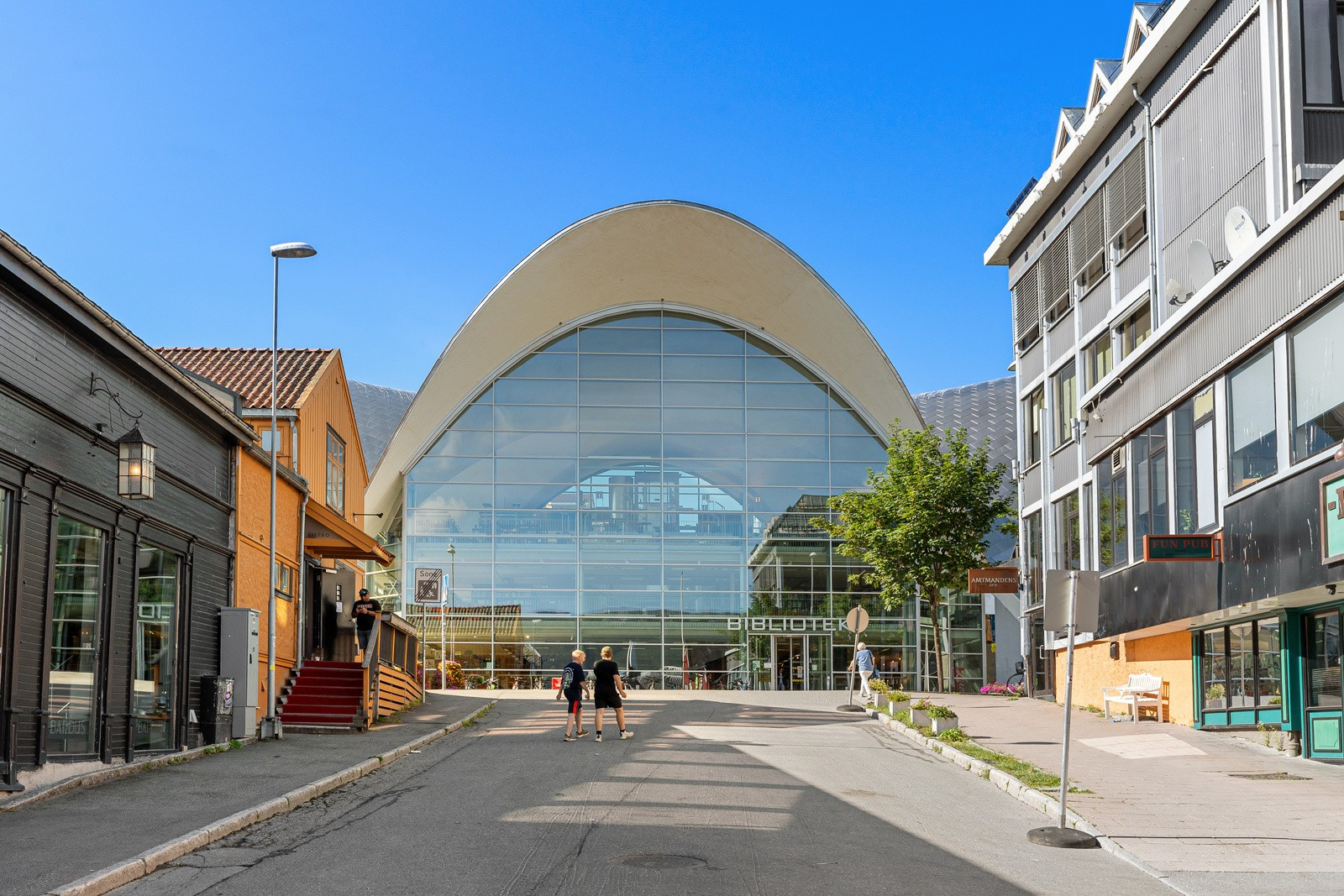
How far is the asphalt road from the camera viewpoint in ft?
31.9

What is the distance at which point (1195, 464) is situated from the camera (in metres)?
20.4

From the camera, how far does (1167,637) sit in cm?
2406

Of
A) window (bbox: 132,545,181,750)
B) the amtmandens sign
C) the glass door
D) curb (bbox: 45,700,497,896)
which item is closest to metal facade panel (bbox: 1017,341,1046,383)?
the amtmandens sign

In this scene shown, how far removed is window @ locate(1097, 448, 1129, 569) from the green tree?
33.6ft

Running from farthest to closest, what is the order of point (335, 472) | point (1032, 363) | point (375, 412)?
point (375, 412) → point (1032, 363) → point (335, 472)

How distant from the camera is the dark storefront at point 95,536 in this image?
46.3ft

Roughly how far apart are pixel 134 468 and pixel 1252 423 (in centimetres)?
1430

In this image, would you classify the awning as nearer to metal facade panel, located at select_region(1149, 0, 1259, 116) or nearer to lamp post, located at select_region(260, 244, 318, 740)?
lamp post, located at select_region(260, 244, 318, 740)

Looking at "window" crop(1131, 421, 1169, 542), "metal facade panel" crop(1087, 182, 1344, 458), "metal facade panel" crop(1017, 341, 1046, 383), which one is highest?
"metal facade panel" crop(1017, 341, 1046, 383)

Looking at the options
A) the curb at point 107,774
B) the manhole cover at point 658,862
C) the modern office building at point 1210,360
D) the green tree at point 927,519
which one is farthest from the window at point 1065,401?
the manhole cover at point 658,862

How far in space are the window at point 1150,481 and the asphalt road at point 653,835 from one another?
6042mm

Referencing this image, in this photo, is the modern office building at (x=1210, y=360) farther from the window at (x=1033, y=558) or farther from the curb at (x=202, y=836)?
the curb at (x=202, y=836)

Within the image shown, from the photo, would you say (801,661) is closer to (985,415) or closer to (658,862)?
(985,415)

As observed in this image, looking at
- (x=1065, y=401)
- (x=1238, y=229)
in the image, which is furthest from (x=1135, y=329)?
(x=1238, y=229)
